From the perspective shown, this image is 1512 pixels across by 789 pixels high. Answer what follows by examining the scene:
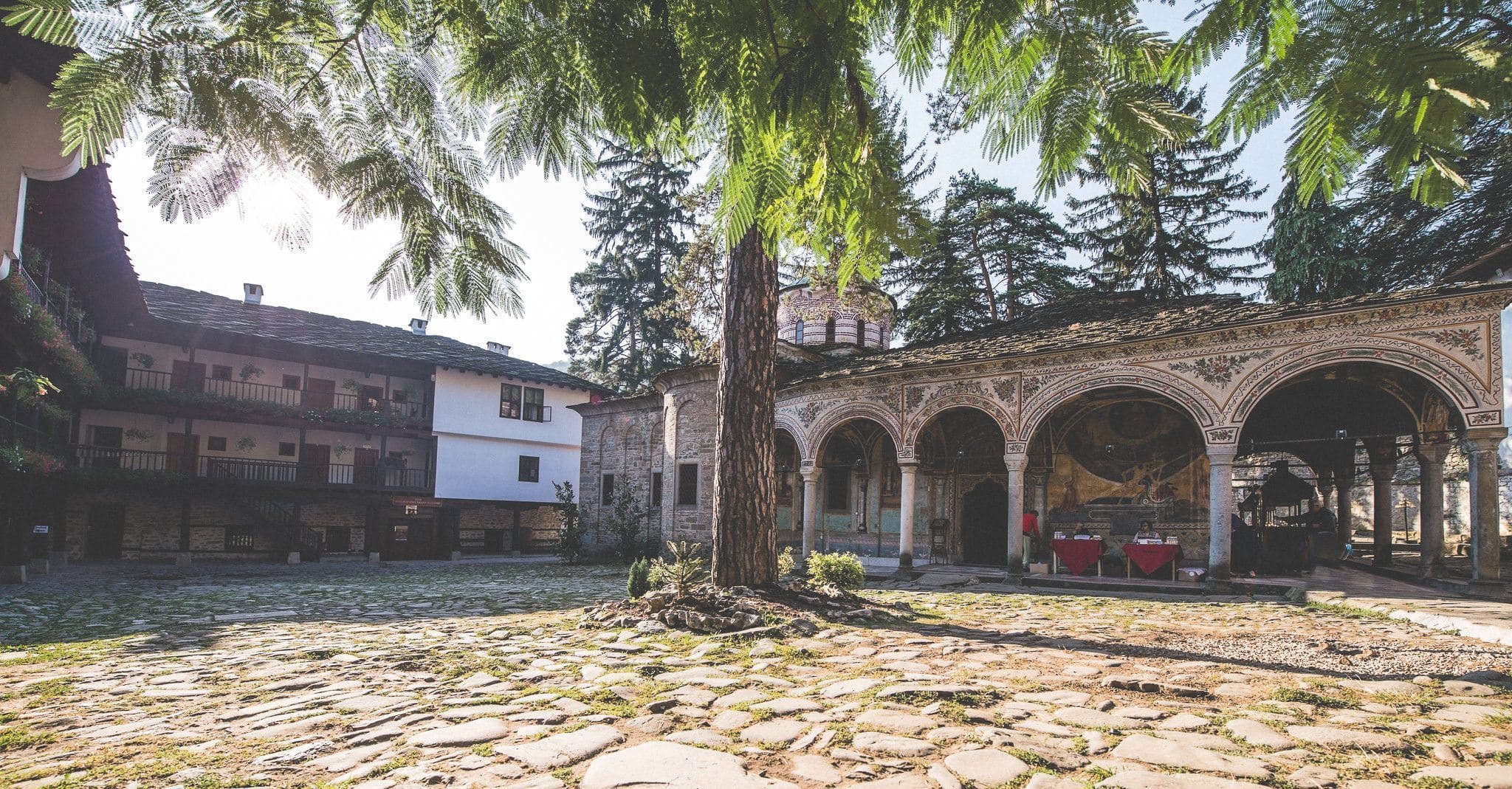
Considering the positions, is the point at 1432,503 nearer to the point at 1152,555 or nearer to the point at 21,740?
the point at 1152,555

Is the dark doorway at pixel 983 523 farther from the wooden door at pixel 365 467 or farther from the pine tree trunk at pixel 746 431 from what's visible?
the wooden door at pixel 365 467

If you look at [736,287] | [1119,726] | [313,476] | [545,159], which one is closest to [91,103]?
[545,159]

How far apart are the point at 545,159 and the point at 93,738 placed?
316 cm

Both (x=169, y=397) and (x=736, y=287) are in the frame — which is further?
(x=169, y=397)

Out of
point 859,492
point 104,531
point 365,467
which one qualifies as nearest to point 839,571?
point 859,492

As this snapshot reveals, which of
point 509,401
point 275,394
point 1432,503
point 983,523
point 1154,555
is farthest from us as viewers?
point 509,401

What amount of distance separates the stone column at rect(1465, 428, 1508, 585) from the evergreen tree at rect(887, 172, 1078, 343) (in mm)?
19796

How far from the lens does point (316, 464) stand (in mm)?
24719

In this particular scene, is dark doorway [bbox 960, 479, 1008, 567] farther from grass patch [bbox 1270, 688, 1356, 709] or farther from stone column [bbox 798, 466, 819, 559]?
grass patch [bbox 1270, 688, 1356, 709]

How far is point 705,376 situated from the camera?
803 inches

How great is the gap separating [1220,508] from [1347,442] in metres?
7.34

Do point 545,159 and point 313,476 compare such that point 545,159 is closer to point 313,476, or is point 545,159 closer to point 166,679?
point 166,679

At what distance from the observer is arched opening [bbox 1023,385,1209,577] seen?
1584 centimetres

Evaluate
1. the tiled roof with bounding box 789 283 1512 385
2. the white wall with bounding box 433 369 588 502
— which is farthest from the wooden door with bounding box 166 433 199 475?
the tiled roof with bounding box 789 283 1512 385
